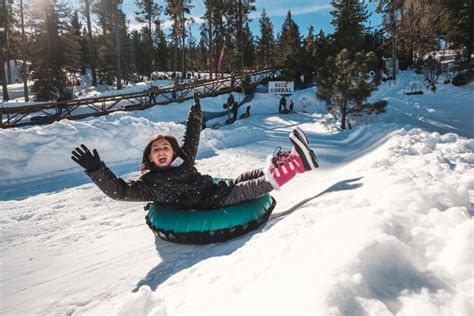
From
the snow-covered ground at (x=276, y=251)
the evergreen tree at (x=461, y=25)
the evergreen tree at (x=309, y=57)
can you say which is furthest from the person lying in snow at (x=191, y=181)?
the evergreen tree at (x=461, y=25)

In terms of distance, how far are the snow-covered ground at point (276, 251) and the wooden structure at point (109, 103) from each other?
6419 millimetres

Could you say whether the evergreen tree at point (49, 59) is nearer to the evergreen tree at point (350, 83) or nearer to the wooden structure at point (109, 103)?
the wooden structure at point (109, 103)

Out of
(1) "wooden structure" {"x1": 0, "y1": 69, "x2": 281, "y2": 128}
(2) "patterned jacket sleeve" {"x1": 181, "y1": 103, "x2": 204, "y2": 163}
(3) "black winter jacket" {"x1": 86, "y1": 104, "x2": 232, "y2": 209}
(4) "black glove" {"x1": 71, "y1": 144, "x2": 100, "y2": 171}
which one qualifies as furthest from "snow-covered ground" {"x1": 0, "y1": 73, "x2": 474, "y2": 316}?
(1) "wooden structure" {"x1": 0, "y1": 69, "x2": 281, "y2": 128}

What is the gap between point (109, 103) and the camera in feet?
58.0

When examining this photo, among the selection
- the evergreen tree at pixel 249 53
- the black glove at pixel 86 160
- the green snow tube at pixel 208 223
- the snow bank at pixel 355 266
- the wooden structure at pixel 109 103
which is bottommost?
the green snow tube at pixel 208 223

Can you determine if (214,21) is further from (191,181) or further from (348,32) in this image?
(191,181)

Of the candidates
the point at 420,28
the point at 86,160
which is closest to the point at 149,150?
the point at 86,160

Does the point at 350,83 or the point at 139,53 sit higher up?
the point at 139,53

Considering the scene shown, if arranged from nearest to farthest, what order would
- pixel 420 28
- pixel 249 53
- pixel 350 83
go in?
pixel 350 83, pixel 420 28, pixel 249 53

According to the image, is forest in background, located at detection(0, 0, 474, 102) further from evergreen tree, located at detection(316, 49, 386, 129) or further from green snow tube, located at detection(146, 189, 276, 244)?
green snow tube, located at detection(146, 189, 276, 244)

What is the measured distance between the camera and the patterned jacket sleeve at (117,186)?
3229 millimetres

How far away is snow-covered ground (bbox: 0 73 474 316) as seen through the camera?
144cm

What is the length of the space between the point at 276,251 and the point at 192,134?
2.85m

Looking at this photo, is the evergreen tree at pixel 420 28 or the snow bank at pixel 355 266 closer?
the snow bank at pixel 355 266
